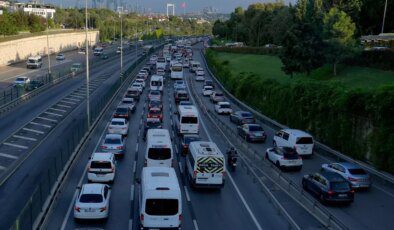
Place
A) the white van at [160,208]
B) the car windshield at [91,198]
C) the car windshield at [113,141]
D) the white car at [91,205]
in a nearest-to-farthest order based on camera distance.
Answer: the white van at [160,208], the white car at [91,205], the car windshield at [91,198], the car windshield at [113,141]

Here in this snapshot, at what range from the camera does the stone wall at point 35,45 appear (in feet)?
317

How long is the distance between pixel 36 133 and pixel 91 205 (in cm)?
2132

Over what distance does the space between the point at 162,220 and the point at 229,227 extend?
3.71 meters

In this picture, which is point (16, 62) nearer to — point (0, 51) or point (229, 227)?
point (0, 51)

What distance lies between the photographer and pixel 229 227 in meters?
21.9

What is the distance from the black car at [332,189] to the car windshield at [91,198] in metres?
11.0

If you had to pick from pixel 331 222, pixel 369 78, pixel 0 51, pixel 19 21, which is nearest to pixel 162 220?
pixel 331 222

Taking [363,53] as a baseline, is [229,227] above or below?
below

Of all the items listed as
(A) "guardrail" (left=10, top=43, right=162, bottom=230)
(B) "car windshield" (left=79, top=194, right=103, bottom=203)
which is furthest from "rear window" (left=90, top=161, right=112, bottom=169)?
(B) "car windshield" (left=79, top=194, right=103, bottom=203)

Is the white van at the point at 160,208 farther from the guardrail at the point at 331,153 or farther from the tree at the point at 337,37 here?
the tree at the point at 337,37

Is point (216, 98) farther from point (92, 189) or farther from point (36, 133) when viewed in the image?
point (92, 189)

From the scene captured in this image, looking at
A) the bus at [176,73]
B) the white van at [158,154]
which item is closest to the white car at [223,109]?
the white van at [158,154]

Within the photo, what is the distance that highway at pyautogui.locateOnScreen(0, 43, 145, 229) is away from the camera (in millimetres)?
25163

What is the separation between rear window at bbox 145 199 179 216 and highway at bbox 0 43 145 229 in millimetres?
6460
